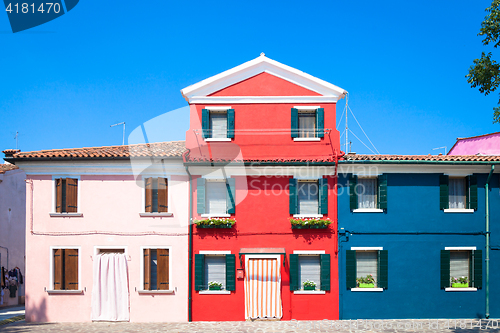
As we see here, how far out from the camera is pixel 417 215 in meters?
15.7

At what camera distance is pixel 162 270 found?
15.4 m

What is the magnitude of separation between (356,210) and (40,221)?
41.9 feet

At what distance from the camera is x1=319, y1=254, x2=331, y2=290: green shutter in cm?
1522

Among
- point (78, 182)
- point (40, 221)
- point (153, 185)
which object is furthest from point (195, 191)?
point (40, 221)

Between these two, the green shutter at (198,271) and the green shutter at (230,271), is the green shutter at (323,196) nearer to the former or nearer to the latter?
the green shutter at (230,271)

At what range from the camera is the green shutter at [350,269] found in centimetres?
1528

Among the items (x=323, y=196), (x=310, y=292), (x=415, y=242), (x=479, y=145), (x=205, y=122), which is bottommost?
(x=310, y=292)

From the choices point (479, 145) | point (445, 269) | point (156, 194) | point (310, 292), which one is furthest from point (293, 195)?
point (479, 145)

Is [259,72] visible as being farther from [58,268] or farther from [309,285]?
[58,268]

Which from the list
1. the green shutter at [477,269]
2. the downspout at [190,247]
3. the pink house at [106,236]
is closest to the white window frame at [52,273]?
the pink house at [106,236]

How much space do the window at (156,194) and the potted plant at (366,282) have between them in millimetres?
8281

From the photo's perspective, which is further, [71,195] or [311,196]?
[311,196]

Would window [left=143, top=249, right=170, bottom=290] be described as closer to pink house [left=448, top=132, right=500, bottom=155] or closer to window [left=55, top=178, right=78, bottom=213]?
window [left=55, top=178, right=78, bottom=213]

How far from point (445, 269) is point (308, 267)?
17.6 feet
